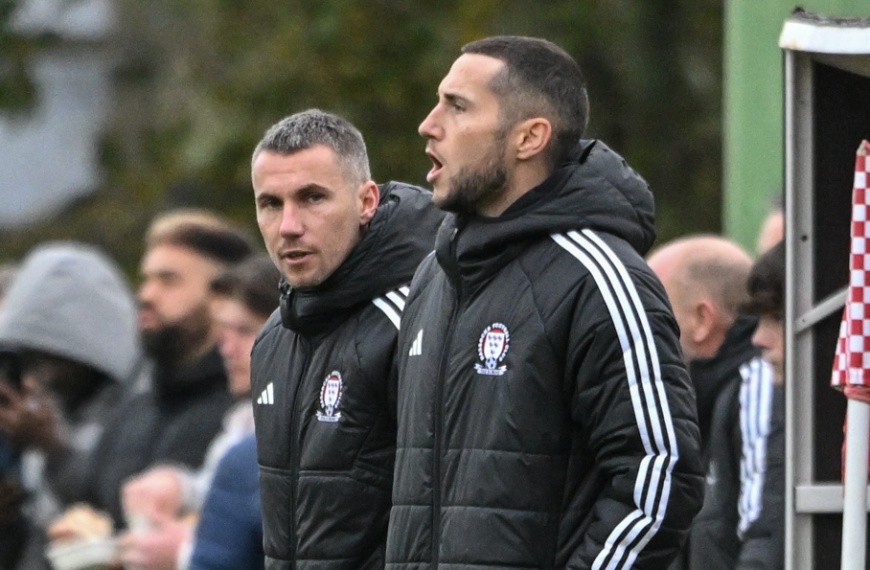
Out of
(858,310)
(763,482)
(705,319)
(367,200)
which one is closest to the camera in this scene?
(858,310)

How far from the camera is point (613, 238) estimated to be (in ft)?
15.7

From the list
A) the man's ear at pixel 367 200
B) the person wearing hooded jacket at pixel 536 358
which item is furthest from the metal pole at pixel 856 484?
the man's ear at pixel 367 200

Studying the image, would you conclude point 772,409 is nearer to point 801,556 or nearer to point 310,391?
point 801,556

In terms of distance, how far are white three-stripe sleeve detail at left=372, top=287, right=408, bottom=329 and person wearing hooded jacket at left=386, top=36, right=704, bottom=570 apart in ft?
1.37

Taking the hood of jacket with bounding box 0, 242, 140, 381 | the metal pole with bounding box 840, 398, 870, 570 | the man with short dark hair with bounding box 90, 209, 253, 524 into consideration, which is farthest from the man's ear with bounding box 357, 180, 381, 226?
the hood of jacket with bounding box 0, 242, 140, 381

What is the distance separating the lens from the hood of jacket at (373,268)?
547 centimetres

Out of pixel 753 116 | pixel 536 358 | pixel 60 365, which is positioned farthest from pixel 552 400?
pixel 753 116

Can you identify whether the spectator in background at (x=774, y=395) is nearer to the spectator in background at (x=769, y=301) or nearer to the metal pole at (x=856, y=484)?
the spectator in background at (x=769, y=301)

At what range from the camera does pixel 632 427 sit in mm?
4523

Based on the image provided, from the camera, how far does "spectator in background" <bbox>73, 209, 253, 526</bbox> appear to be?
798 centimetres

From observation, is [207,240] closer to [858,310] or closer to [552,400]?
[858,310]

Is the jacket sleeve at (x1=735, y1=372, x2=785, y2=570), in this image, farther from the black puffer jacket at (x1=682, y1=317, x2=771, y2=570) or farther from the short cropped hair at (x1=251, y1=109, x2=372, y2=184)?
the short cropped hair at (x1=251, y1=109, x2=372, y2=184)

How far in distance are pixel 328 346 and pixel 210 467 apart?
180 cm

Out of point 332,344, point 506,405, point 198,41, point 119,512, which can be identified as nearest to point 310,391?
point 332,344
